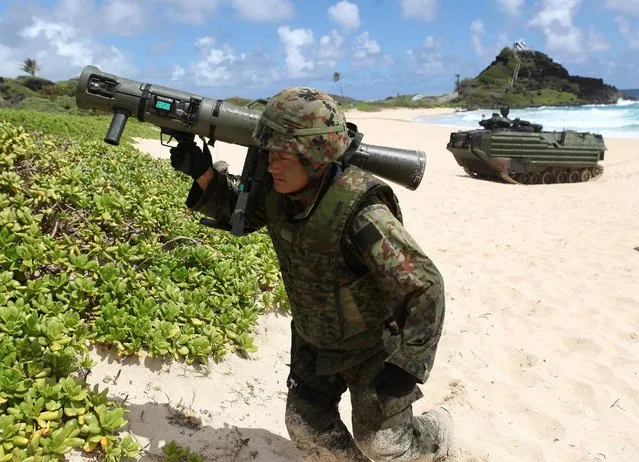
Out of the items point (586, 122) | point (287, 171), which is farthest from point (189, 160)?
point (586, 122)

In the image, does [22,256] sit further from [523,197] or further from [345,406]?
[523,197]

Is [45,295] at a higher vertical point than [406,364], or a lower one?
lower

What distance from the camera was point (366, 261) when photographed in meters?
1.99

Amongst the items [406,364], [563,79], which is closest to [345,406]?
[406,364]

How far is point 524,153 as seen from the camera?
15148 millimetres

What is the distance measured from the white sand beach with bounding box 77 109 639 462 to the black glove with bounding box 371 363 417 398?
3.72 ft

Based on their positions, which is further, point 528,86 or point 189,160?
point 528,86

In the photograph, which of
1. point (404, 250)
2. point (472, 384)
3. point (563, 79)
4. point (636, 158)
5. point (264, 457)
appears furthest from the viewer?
point (563, 79)

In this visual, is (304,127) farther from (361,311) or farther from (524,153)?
(524,153)

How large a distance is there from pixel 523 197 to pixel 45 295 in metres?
10.8

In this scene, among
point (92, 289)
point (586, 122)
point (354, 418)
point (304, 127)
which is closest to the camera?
point (304, 127)

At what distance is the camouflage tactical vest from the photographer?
2004mm

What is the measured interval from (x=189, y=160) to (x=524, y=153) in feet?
46.2

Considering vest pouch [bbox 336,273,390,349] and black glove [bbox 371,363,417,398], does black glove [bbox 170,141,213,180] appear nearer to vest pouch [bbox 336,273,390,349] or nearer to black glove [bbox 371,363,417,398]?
vest pouch [bbox 336,273,390,349]
